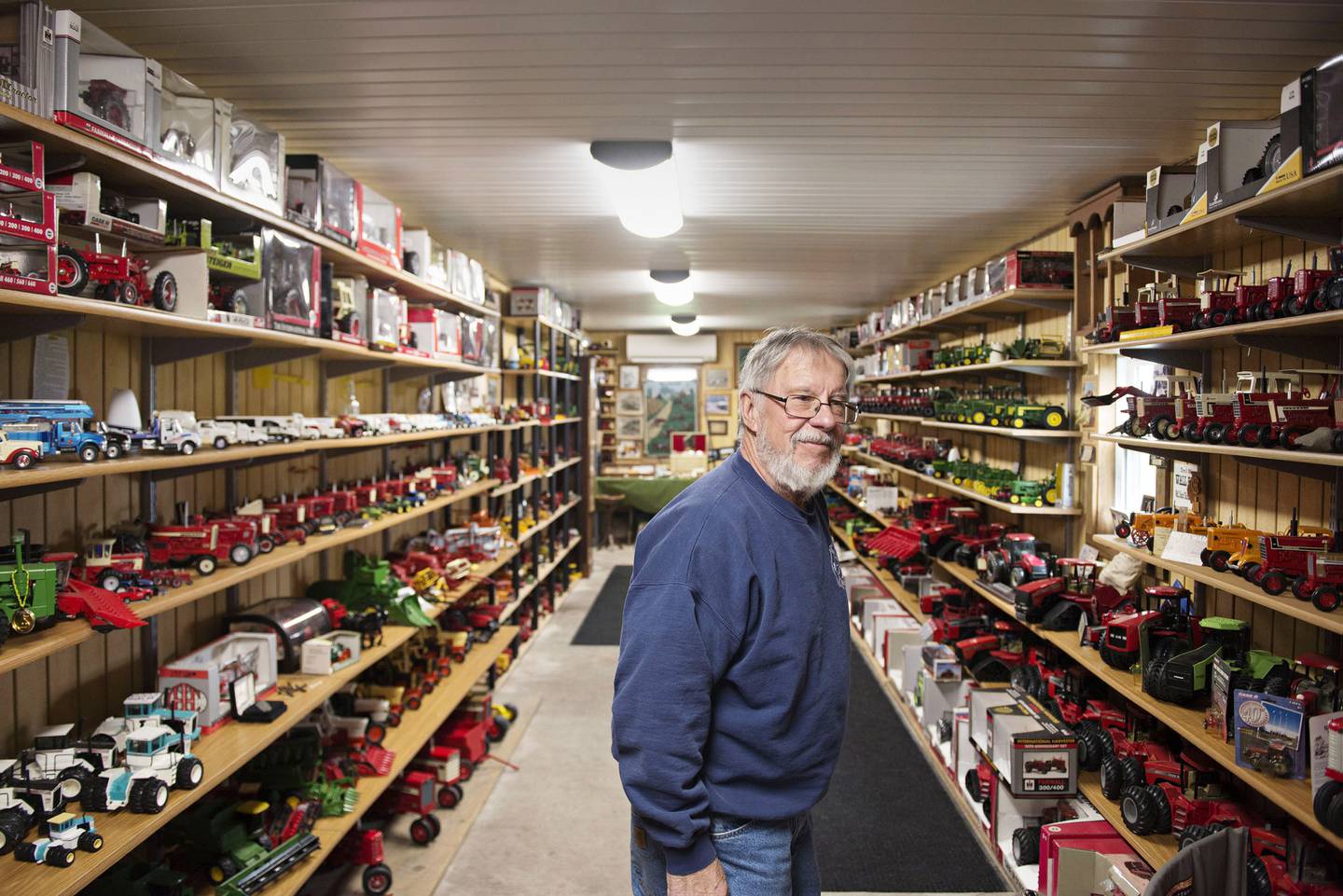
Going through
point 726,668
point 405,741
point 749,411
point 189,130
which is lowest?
point 405,741

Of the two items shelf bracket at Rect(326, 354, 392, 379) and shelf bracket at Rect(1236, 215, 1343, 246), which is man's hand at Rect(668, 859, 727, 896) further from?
shelf bracket at Rect(326, 354, 392, 379)

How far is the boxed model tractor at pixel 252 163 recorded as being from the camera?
266 cm

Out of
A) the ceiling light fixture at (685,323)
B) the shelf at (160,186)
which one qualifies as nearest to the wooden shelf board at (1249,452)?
the shelf at (160,186)

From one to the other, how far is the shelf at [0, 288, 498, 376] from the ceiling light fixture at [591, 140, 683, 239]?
1.35m

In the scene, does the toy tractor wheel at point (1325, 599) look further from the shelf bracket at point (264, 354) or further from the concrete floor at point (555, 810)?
the shelf bracket at point (264, 354)

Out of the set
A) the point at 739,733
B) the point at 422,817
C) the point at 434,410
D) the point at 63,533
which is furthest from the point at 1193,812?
the point at 434,410

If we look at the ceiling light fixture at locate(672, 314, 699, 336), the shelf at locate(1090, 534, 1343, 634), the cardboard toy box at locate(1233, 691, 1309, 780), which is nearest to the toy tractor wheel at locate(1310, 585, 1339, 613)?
the shelf at locate(1090, 534, 1343, 634)

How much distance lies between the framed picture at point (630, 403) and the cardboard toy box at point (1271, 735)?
11.9 m

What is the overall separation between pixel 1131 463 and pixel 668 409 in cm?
1008

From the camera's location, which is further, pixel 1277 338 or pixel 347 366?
pixel 347 366

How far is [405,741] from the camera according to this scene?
3.97m

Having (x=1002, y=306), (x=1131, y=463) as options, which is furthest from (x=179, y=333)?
(x=1002, y=306)

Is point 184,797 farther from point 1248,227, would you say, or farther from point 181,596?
point 1248,227

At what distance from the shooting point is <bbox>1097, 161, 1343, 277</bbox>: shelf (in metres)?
2.23
